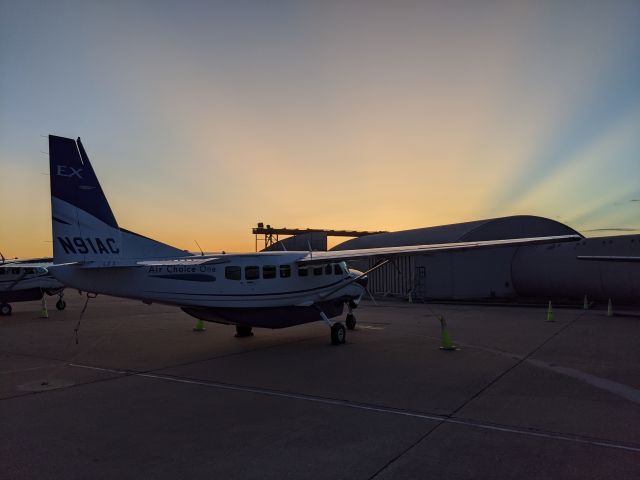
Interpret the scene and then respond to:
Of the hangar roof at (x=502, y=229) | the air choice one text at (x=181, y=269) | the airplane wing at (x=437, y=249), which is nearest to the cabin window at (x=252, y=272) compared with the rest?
the air choice one text at (x=181, y=269)

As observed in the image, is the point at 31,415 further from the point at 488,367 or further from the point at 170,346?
the point at 488,367

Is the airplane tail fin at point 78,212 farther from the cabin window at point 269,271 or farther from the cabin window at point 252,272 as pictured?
the cabin window at point 269,271

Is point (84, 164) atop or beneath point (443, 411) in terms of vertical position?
atop

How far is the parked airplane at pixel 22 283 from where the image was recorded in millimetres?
23688

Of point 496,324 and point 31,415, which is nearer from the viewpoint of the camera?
point 31,415

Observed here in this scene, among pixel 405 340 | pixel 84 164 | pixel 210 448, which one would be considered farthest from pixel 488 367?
pixel 84 164

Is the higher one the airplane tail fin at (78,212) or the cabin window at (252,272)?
the airplane tail fin at (78,212)

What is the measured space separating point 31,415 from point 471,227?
30.5 metres

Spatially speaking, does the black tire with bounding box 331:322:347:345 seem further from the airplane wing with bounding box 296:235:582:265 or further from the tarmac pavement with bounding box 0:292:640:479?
the airplane wing with bounding box 296:235:582:265

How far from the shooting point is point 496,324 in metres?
18.3

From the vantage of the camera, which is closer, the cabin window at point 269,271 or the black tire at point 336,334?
the cabin window at point 269,271

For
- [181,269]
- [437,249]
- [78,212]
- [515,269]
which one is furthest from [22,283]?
[515,269]

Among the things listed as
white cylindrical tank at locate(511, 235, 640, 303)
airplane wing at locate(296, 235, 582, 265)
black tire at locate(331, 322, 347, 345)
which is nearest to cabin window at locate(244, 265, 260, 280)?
airplane wing at locate(296, 235, 582, 265)

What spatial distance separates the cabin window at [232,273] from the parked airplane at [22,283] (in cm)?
1444
